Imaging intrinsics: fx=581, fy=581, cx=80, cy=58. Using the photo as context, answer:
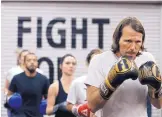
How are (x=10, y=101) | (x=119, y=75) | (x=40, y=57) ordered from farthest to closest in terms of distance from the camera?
1. (x=40, y=57)
2. (x=10, y=101)
3. (x=119, y=75)

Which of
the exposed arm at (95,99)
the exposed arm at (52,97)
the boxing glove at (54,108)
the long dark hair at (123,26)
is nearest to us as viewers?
the exposed arm at (95,99)

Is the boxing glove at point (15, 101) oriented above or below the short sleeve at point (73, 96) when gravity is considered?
below

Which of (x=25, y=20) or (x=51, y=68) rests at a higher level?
(x=25, y=20)

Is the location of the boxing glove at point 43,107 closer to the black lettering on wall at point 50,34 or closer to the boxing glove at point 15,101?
the boxing glove at point 15,101

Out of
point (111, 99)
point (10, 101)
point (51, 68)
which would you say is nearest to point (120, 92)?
point (111, 99)

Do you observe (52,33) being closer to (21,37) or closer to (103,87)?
(21,37)

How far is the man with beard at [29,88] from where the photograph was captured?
8.06 metres

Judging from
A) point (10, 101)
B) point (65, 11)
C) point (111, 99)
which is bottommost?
point (10, 101)

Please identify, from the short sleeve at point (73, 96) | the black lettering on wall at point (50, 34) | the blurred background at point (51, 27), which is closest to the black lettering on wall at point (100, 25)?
the blurred background at point (51, 27)

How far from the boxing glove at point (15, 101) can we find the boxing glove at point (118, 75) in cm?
396

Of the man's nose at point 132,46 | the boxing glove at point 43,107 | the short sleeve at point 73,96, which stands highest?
the man's nose at point 132,46

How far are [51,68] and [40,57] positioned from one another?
31 cm

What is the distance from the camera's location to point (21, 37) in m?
11.6

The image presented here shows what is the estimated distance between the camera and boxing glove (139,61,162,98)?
394 cm
